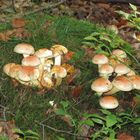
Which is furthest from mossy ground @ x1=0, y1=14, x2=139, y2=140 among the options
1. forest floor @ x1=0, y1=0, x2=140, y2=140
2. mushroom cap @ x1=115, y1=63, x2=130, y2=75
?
mushroom cap @ x1=115, y1=63, x2=130, y2=75

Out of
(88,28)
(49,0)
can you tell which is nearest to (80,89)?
(88,28)

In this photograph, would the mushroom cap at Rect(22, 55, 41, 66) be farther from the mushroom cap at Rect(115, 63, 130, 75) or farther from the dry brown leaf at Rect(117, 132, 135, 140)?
the dry brown leaf at Rect(117, 132, 135, 140)

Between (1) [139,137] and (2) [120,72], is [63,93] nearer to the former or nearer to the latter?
(2) [120,72]

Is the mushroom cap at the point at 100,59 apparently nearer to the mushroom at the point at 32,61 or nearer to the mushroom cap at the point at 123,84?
the mushroom cap at the point at 123,84

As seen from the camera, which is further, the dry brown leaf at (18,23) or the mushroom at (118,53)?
the dry brown leaf at (18,23)

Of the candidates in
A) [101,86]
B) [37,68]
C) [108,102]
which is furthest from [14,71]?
[108,102]

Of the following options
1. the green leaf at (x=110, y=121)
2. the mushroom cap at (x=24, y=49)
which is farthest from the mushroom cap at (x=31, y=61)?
the green leaf at (x=110, y=121)
